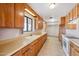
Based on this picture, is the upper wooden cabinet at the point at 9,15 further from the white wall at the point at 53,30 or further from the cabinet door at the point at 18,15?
the white wall at the point at 53,30

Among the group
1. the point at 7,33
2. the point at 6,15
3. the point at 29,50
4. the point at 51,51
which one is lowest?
the point at 51,51

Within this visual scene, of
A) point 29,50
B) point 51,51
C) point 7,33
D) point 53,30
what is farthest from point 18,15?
point 53,30

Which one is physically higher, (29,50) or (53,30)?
(53,30)

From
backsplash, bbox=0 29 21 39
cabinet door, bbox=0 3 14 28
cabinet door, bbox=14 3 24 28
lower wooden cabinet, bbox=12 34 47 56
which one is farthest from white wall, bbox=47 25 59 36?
cabinet door, bbox=0 3 14 28

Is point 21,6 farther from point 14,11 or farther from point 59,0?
point 59,0

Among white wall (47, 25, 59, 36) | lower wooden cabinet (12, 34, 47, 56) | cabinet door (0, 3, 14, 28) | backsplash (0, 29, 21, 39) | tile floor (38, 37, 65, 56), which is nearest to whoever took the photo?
lower wooden cabinet (12, 34, 47, 56)

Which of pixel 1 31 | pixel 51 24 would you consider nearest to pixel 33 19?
pixel 1 31

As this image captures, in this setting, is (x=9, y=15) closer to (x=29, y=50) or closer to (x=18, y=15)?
(x=18, y=15)

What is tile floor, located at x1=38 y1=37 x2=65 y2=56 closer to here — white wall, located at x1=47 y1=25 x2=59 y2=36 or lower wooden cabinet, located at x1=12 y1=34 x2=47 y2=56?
lower wooden cabinet, located at x1=12 y1=34 x2=47 y2=56

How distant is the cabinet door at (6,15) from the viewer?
266 centimetres

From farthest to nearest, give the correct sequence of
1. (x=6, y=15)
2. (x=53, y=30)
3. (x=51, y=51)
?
(x=53, y=30) < (x=51, y=51) < (x=6, y=15)

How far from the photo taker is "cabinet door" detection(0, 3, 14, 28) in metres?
2.66

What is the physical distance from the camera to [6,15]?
2672 mm

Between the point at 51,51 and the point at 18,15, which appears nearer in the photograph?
the point at 18,15
